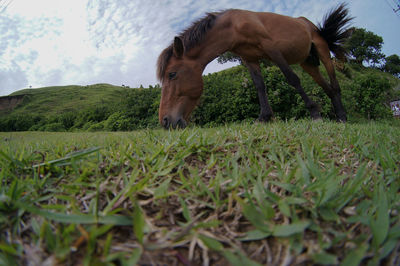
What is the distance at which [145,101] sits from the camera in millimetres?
9258

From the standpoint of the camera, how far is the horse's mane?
354 centimetres

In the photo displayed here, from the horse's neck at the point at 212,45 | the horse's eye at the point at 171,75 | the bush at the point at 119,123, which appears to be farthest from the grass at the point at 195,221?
the bush at the point at 119,123

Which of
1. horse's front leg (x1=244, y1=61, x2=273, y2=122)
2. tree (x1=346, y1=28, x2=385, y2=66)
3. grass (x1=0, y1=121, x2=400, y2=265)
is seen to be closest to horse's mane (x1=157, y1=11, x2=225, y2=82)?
horse's front leg (x1=244, y1=61, x2=273, y2=122)

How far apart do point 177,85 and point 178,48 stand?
2.00 feet

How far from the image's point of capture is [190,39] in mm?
3545

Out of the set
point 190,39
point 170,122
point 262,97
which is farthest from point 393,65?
point 170,122

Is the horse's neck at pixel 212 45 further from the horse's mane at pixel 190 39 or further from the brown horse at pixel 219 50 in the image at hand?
the horse's mane at pixel 190 39

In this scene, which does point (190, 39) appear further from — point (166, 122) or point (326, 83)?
point (326, 83)

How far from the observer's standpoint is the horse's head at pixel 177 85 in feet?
11.1

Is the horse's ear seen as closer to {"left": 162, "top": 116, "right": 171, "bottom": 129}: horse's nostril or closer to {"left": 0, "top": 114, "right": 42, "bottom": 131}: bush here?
{"left": 162, "top": 116, "right": 171, "bottom": 129}: horse's nostril

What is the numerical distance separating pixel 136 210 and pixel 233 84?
6501 millimetres

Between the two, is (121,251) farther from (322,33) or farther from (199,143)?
(322,33)

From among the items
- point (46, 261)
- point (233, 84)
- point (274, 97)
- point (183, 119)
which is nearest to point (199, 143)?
point (46, 261)

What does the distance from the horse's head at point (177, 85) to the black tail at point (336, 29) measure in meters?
3.58
